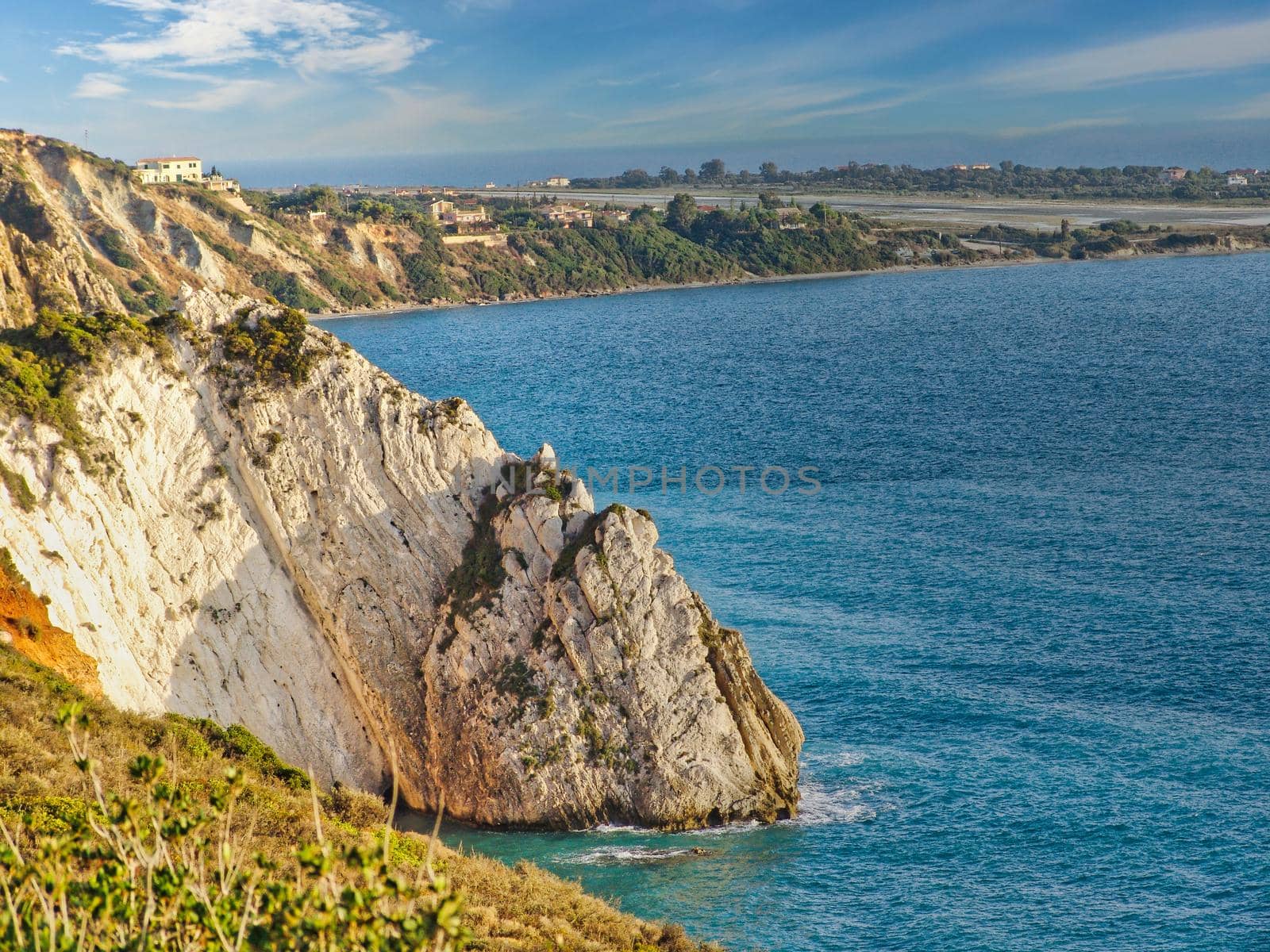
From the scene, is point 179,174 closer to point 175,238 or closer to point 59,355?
point 175,238

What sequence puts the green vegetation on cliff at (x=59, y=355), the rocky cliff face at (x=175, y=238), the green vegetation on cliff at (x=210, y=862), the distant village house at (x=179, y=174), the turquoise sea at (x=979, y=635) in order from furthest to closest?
the distant village house at (x=179, y=174), the rocky cliff face at (x=175, y=238), the green vegetation on cliff at (x=59, y=355), the turquoise sea at (x=979, y=635), the green vegetation on cliff at (x=210, y=862)

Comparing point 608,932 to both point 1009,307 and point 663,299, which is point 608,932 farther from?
point 663,299

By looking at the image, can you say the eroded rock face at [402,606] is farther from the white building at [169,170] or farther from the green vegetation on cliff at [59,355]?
the white building at [169,170]

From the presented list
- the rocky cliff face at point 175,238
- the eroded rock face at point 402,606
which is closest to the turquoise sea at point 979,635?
the eroded rock face at point 402,606

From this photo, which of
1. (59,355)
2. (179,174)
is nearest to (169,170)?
(179,174)

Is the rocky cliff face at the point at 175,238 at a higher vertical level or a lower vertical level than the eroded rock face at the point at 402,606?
higher

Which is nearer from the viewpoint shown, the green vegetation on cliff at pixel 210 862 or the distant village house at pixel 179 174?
the green vegetation on cliff at pixel 210 862
